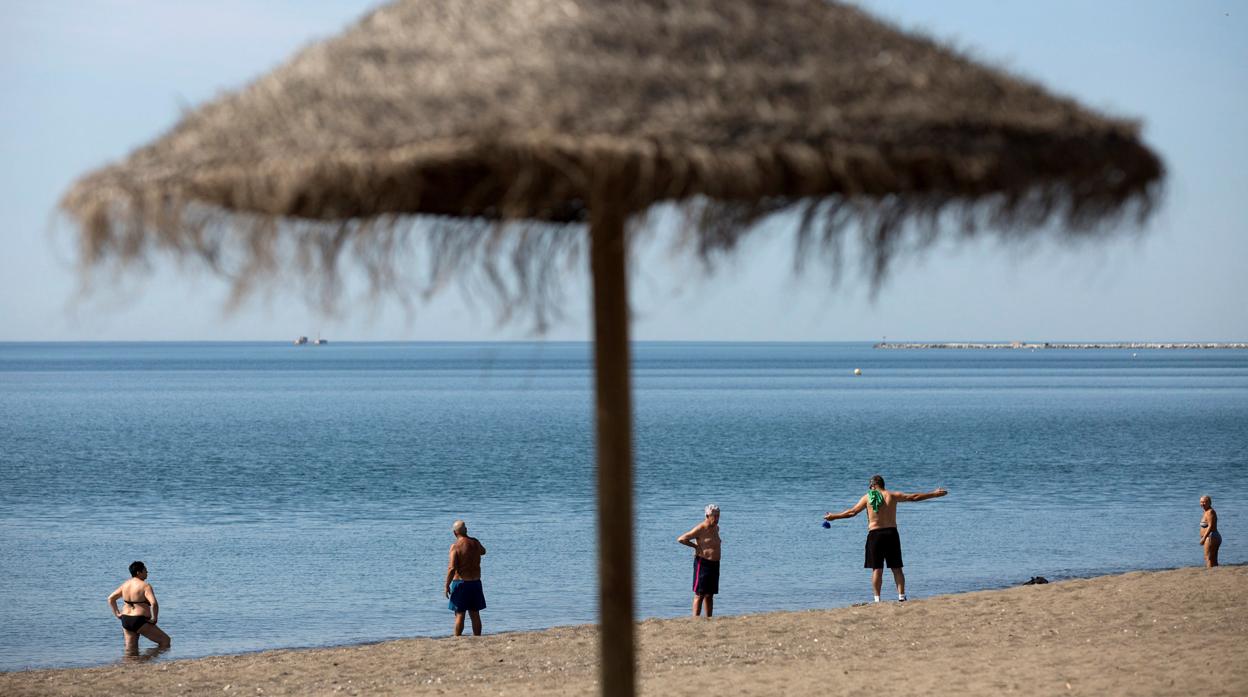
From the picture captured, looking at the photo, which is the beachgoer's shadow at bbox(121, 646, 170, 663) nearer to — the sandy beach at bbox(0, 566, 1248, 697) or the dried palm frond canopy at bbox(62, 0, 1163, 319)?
the sandy beach at bbox(0, 566, 1248, 697)

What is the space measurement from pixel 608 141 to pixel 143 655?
14.5 metres

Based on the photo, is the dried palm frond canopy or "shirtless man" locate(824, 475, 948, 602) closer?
the dried palm frond canopy

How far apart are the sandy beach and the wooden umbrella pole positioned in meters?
5.81

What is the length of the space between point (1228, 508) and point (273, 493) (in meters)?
26.6

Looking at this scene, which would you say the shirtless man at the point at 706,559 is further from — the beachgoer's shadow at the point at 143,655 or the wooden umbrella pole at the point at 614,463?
the wooden umbrella pole at the point at 614,463

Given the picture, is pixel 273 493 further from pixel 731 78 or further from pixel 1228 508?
pixel 731 78

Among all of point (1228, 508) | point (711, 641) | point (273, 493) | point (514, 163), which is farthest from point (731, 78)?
point (273, 493)

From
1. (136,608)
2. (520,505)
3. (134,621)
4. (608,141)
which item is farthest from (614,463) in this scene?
(520,505)

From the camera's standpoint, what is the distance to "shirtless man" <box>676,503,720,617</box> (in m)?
14.7

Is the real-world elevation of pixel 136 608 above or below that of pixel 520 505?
above

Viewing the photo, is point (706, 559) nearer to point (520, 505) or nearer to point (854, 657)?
point (854, 657)

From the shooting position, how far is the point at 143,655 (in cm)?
1551

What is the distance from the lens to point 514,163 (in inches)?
121

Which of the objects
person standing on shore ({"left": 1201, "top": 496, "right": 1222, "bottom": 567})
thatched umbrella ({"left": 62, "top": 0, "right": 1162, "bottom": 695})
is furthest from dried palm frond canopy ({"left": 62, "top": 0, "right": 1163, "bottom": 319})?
person standing on shore ({"left": 1201, "top": 496, "right": 1222, "bottom": 567})
